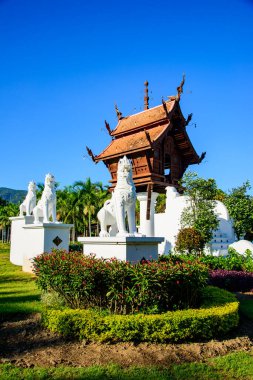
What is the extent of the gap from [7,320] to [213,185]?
39.6 ft

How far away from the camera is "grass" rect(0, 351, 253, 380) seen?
395 centimetres

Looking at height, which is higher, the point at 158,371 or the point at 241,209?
the point at 241,209

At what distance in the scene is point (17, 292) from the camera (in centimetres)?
829

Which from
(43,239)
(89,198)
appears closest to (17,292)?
(43,239)

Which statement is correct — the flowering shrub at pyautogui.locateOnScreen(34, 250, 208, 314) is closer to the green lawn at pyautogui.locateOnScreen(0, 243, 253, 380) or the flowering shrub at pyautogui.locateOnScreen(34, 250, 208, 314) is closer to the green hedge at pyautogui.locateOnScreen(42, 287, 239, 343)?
the green hedge at pyautogui.locateOnScreen(42, 287, 239, 343)

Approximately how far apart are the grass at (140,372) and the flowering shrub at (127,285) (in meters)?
1.26

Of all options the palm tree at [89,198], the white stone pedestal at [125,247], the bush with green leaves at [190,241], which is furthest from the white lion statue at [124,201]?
the palm tree at [89,198]

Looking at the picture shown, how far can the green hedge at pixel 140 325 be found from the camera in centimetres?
497

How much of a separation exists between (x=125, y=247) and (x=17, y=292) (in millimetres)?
3471

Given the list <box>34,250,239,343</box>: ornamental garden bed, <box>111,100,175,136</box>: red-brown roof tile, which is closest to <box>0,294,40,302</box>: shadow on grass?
<box>34,250,239,343</box>: ornamental garden bed

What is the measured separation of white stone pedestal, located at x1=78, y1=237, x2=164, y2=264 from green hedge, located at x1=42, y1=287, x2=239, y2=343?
1.45 m

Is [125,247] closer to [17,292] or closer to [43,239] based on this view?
[17,292]

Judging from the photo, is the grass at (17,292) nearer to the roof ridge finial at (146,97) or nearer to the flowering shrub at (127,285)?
the flowering shrub at (127,285)

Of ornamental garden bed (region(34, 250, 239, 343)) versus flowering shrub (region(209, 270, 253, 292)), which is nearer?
ornamental garden bed (region(34, 250, 239, 343))
